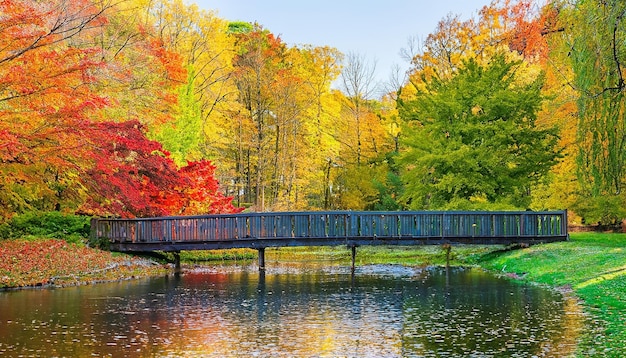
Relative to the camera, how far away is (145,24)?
3997 centimetres

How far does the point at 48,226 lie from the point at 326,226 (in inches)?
430

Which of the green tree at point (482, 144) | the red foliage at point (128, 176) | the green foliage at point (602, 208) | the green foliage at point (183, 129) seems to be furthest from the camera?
the green foliage at point (183, 129)

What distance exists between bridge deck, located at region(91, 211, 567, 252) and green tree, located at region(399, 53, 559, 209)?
Result: 245cm

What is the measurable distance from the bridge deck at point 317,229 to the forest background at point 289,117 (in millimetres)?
1538

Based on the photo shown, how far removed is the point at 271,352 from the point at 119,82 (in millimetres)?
20975

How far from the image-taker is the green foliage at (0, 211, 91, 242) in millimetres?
26000

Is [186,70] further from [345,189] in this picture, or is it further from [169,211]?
[345,189]

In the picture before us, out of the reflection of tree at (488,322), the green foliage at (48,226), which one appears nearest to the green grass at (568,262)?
the reflection of tree at (488,322)

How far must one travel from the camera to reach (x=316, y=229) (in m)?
27.3

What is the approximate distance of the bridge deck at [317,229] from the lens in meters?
27.3

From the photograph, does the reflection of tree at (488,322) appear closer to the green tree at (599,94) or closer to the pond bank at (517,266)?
the pond bank at (517,266)

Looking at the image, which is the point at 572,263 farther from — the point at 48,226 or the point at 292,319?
the point at 48,226

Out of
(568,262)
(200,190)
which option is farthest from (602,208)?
(200,190)

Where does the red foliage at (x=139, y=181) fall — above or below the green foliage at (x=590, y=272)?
above
